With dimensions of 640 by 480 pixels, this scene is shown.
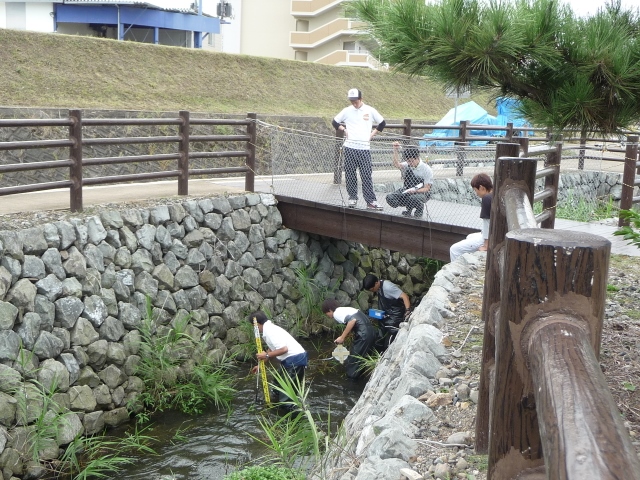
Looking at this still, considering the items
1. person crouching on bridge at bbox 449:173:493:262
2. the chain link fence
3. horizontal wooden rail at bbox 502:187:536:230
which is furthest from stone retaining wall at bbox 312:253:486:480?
the chain link fence

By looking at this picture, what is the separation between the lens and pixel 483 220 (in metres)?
7.98

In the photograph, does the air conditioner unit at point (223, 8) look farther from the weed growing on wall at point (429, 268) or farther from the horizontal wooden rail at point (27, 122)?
the horizontal wooden rail at point (27, 122)

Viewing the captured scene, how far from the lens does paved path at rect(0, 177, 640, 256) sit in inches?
343

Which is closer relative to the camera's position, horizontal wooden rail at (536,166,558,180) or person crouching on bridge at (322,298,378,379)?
horizontal wooden rail at (536,166,558,180)

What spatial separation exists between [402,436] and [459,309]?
2.54 meters

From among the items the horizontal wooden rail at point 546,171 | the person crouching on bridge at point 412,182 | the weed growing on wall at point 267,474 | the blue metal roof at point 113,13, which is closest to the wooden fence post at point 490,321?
the weed growing on wall at point 267,474

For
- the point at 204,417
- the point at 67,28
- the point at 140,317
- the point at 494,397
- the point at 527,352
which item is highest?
the point at 67,28

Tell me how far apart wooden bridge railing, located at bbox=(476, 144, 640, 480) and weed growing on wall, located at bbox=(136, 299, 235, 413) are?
6952mm

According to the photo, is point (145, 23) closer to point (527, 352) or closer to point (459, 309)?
point (459, 309)

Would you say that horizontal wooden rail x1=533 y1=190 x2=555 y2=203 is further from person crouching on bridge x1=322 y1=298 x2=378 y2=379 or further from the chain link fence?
person crouching on bridge x1=322 y1=298 x2=378 y2=379

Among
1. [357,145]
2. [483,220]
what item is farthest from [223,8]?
[483,220]

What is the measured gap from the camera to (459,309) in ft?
19.7

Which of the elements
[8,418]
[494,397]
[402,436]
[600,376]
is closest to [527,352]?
[494,397]

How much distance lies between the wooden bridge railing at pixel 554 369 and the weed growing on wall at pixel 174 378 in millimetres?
6952
